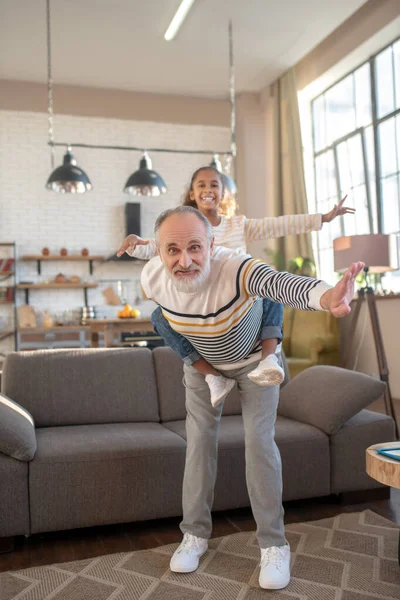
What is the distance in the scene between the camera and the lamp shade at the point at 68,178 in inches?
240

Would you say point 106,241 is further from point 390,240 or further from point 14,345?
point 390,240

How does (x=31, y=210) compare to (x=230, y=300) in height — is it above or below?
above

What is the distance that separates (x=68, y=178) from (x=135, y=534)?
4362mm

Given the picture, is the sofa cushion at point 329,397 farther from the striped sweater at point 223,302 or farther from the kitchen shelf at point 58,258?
the kitchen shelf at point 58,258

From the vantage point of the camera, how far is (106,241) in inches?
344

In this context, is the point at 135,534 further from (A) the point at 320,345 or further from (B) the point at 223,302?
(A) the point at 320,345

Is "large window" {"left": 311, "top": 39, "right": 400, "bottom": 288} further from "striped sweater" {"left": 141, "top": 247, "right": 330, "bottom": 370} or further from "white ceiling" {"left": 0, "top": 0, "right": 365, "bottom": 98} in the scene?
"striped sweater" {"left": 141, "top": 247, "right": 330, "bottom": 370}

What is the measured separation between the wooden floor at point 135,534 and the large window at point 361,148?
3886 millimetres

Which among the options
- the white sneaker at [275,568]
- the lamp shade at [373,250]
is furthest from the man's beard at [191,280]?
the lamp shade at [373,250]

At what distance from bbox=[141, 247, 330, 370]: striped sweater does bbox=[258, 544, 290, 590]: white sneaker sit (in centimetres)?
65

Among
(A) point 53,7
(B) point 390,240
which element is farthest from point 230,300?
(A) point 53,7

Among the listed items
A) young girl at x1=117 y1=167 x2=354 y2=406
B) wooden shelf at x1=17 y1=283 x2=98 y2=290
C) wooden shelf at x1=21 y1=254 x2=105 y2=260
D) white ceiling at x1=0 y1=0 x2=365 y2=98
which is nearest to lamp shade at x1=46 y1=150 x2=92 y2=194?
white ceiling at x1=0 y1=0 x2=365 y2=98

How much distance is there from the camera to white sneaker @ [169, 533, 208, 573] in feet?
6.79

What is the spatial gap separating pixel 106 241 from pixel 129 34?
2.93 metres
